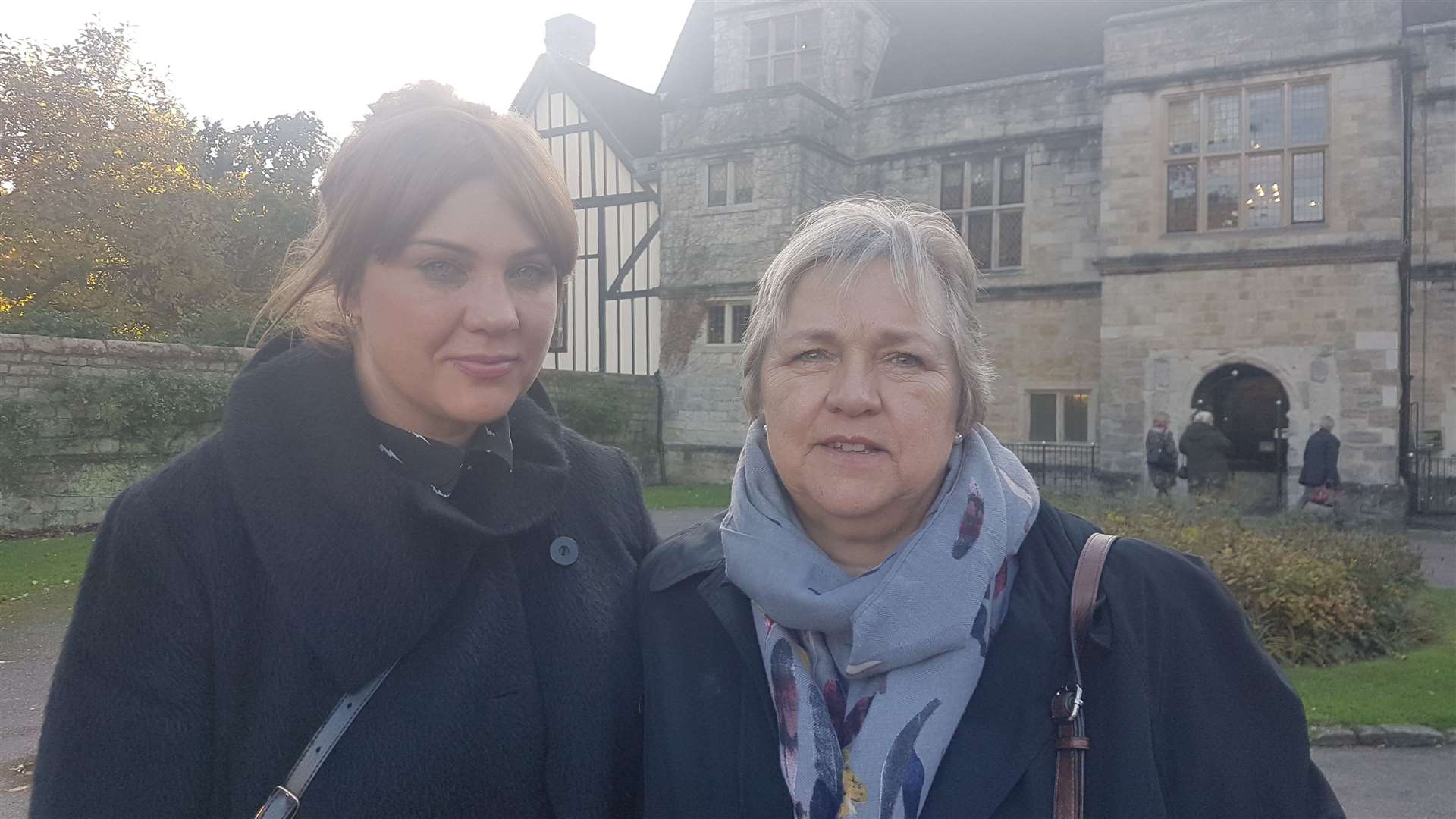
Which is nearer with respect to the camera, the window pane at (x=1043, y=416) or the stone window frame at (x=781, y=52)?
the window pane at (x=1043, y=416)

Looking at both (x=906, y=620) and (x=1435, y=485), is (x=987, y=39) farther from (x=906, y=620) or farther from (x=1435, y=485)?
(x=906, y=620)

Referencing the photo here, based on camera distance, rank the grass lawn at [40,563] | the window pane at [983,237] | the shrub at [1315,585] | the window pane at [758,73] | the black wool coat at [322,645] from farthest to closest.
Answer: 1. the window pane at [758,73]
2. the window pane at [983,237]
3. the grass lawn at [40,563]
4. the shrub at [1315,585]
5. the black wool coat at [322,645]

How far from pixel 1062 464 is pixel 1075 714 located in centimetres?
1553

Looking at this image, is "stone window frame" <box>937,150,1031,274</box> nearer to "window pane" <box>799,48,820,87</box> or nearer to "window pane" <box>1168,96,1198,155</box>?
"window pane" <box>1168,96,1198,155</box>

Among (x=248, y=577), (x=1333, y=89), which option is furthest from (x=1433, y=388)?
(x=248, y=577)

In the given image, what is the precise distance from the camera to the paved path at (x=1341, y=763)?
13.5ft

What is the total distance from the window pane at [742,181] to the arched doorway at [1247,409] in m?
8.10

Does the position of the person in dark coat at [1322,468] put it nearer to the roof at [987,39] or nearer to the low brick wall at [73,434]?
the roof at [987,39]

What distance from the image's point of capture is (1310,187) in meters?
14.2

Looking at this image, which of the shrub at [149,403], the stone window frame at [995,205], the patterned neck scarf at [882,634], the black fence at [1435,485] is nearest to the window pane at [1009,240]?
the stone window frame at [995,205]

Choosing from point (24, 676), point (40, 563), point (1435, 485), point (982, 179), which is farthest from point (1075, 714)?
point (982, 179)

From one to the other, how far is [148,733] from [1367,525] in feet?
48.9

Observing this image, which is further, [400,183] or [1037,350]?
[1037,350]

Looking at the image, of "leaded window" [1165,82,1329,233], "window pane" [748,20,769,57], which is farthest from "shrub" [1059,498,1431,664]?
"window pane" [748,20,769,57]
